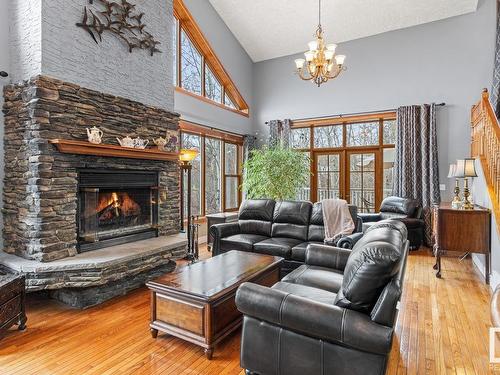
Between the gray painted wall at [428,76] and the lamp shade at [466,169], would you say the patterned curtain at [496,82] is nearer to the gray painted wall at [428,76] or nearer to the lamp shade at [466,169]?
the gray painted wall at [428,76]

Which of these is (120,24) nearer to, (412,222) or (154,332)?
(154,332)

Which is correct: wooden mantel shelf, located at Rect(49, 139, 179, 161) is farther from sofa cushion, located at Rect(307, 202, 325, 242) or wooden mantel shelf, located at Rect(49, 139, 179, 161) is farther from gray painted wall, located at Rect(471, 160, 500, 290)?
gray painted wall, located at Rect(471, 160, 500, 290)

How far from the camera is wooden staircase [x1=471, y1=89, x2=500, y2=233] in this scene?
3695 millimetres

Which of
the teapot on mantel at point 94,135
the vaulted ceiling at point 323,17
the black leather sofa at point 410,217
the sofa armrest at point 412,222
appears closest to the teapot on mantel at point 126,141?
the teapot on mantel at point 94,135

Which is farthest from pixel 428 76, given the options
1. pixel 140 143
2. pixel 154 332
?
pixel 154 332

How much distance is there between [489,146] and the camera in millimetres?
4121

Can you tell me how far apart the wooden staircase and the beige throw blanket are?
1675 mm

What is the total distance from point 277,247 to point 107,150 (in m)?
2.43

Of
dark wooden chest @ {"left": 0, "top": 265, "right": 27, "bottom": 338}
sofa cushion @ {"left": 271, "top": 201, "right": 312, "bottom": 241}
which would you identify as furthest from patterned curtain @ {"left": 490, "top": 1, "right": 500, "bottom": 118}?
dark wooden chest @ {"left": 0, "top": 265, "right": 27, "bottom": 338}

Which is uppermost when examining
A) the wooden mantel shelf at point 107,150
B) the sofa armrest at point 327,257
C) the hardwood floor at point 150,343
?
the wooden mantel shelf at point 107,150

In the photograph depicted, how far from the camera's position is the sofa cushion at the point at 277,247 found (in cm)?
405

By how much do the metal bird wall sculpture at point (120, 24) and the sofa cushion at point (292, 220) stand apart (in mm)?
3038

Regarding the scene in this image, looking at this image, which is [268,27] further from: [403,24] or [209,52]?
[403,24]

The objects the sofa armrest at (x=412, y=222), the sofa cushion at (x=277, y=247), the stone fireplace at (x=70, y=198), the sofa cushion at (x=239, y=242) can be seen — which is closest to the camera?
the stone fireplace at (x=70, y=198)
